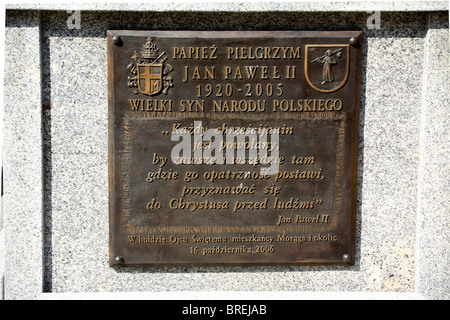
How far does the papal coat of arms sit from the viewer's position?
3.21m

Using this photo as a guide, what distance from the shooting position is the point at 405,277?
3506mm

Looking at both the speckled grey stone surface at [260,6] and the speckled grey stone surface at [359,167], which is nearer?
the speckled grey stone surface at [260,6]

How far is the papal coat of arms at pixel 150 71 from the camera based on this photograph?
3.21 metres

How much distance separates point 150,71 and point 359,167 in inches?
75.4

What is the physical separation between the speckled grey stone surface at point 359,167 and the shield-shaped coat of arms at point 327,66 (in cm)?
19

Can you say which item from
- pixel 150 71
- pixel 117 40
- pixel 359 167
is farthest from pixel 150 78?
pixel 359 167

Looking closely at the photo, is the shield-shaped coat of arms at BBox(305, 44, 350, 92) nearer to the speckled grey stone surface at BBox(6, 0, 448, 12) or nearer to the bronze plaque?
the bronze plaque

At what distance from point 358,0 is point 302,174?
147 cm

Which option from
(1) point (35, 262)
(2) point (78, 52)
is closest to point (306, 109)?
(2) point (78, 52)

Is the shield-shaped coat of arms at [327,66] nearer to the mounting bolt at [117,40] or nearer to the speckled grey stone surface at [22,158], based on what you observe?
the mounting bolt at [117,40]

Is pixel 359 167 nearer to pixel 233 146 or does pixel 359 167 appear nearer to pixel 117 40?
pixel 233 146

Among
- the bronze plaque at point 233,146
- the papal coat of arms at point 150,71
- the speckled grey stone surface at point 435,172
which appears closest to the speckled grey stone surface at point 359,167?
the speckled grey stone surface at point 435,172

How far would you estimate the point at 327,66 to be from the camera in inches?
128

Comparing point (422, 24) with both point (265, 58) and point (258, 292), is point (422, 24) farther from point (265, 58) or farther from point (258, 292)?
point (258, 292)
